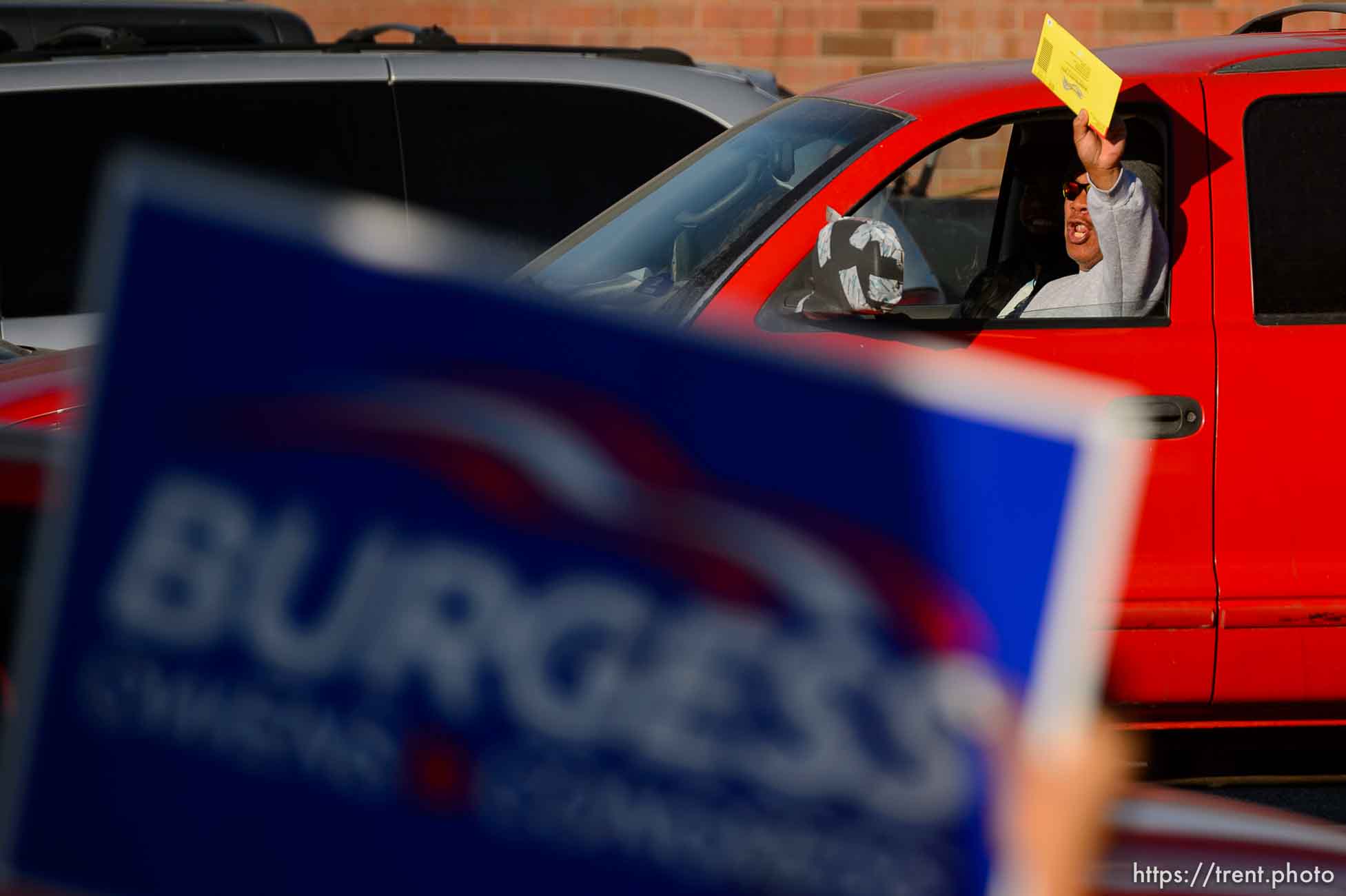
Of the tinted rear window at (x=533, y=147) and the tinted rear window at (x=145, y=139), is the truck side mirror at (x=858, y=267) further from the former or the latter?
the tinted rear window at (x=145, y=139)

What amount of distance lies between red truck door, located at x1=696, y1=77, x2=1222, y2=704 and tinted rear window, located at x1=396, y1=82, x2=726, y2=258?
6.26 ft

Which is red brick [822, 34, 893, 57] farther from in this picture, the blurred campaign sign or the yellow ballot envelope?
the blurred campaign sign

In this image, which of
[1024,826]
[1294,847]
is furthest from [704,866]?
[1294,847]

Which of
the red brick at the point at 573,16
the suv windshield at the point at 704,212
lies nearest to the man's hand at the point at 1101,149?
the suv windshield at the point at 704,212

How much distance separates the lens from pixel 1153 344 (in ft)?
11.2

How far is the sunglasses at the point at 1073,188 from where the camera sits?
3678 millimetres

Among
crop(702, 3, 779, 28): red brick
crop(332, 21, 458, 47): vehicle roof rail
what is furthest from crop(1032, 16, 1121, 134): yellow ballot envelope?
crop(702, 3, 779, 28): red brick

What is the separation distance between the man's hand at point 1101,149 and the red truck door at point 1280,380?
252 mm

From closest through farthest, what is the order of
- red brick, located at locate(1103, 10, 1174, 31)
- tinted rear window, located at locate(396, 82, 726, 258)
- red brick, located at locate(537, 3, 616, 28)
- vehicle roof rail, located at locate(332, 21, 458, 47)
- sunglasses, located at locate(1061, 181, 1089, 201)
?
sunglasses, located at locate(1061, 181, 1089, 201) < tinted rear window, located at locate(396, 82, 726, 258) < vehicle roof rail, located at locate(332, 21, 458, 47) < red brick, located at locate(1103, 10, 1174, 31) < red brick, located at locate(537, 3, 616, 28)

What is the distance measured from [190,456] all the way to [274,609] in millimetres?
113

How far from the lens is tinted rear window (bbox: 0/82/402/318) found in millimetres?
5176

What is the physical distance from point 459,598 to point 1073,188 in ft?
9.75

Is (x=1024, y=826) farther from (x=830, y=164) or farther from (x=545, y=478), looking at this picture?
(x=830, y=164)

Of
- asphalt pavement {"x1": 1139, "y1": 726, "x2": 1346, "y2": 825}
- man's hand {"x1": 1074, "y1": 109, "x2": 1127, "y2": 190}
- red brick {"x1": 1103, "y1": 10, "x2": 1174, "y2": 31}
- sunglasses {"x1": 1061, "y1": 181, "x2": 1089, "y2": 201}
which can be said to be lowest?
asphalt pavement {"x1": 1139, "y1": 726, "x2": 1346, "y2": 825}
